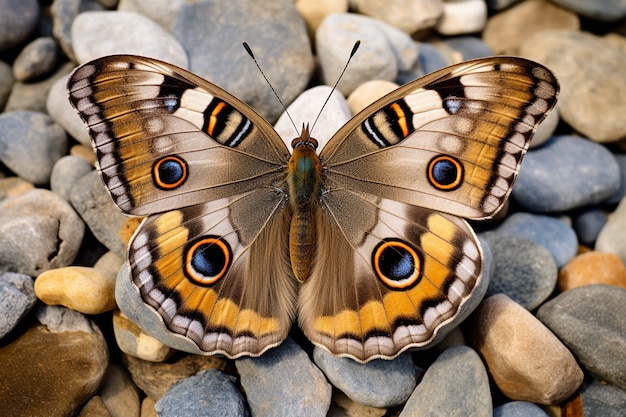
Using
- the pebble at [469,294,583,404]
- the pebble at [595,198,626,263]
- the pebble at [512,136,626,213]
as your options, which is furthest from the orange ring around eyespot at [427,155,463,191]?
the pebble at [595,198,626,263]

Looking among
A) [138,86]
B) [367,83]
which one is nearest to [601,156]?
[367,83]

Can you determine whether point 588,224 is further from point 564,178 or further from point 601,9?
point 601,9

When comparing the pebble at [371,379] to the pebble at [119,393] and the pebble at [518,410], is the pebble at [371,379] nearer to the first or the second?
the pebble at [518,410]

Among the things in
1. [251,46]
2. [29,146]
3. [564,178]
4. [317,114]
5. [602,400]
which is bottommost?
[602,400]

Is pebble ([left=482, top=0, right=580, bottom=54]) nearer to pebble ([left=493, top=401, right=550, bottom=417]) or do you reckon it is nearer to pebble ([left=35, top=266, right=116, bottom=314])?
pebble ([left=493, top=401, right=550, bottom=417])

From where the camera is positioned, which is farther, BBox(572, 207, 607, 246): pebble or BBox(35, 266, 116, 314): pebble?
BBox(572, 207, 607, 246): pebble

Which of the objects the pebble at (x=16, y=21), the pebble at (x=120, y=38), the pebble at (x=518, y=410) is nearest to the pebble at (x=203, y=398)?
the pebble at (x=518, y=410)

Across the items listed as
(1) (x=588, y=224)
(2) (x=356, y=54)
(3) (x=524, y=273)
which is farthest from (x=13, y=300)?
(1) (x=588, y=224)
